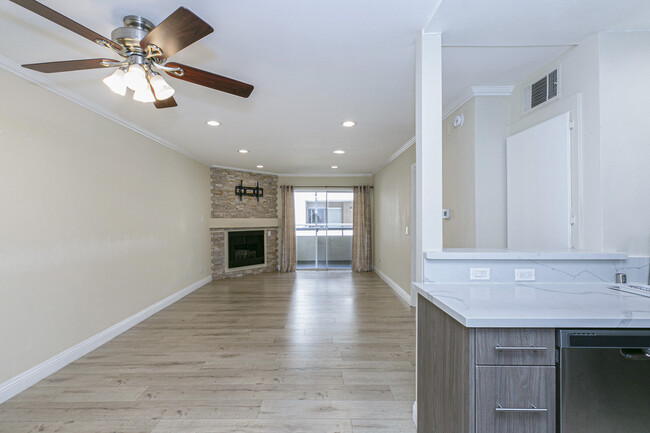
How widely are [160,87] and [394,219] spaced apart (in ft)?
14.5

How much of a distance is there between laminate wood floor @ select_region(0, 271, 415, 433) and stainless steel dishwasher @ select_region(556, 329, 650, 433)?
1056mm

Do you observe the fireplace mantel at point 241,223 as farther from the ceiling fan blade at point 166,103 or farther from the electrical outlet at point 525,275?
the electrical outlet at point 525,275

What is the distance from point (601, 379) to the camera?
1.11 m

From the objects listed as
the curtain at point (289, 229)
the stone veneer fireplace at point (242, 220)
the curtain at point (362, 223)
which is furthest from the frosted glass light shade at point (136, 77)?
the curtain at point (362, 223)

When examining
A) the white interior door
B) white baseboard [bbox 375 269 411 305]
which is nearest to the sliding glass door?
white baseboard [bbox 375 269 411 305]

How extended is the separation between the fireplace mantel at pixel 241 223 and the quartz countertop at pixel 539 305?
17.9 feet

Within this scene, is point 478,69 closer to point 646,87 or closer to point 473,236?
point 646,87

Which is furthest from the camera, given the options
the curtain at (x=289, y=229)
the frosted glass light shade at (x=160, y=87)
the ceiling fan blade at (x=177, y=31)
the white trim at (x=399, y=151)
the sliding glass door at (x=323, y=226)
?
the sliding glass door at (x=323, y=226)

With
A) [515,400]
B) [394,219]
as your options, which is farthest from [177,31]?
[394,219]

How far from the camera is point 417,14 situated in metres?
1.64

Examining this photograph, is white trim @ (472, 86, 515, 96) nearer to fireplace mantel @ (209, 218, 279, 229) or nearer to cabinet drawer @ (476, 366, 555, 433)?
cabinet drawer @ (476, 366, 555, 433)

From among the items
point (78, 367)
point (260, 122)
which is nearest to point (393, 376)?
point (78, 367)

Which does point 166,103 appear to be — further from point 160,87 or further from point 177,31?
point 177,31

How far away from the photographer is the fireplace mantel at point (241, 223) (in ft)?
20.6
